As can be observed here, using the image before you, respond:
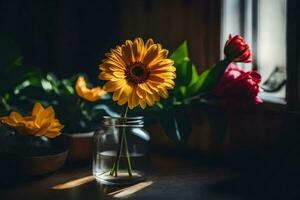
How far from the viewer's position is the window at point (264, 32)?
4.36 ft

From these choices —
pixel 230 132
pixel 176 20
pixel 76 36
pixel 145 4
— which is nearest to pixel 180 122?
pixel 230 132

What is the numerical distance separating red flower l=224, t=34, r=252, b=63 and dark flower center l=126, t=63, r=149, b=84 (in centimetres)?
21

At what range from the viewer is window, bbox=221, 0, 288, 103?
1328 mm

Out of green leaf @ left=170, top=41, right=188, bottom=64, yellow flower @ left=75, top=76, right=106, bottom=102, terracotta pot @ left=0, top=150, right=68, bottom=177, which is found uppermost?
green leaf @ left=170, top=41, right=188, bottom=64

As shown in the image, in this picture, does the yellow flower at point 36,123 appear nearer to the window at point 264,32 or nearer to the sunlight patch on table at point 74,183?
the sunlight patch on table at point 74,183

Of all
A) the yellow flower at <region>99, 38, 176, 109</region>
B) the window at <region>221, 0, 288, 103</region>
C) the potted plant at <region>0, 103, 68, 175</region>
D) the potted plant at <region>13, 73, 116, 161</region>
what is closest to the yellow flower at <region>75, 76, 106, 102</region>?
the potted plant at <region>13, 73, 116, 161</region>

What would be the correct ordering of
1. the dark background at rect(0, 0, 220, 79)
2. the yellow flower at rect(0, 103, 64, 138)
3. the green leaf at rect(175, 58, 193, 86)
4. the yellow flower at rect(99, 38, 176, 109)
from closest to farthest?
the yellow flower at rect(99, 38, 176, 109) → the yellow flower at rect(0, 103, 64, 138) → the green leaf at rect(175, 58, 193, 86) → the dark background at rect(0, 0, 220, 79)

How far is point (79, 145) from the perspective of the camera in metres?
1.32

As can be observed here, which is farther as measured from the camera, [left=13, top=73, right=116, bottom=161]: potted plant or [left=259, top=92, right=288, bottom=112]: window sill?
[left=13, top=73, right=116, bottom=161]: potted plant

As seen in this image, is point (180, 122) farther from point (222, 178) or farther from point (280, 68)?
point (280, 68)

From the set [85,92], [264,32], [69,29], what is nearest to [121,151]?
[85,92]

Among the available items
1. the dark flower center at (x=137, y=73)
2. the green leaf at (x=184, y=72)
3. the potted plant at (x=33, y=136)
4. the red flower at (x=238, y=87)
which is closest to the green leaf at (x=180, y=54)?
the green leaf at (x=184, y=72)

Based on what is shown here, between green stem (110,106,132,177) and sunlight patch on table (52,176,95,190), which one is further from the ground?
green stem (110,106,132,177)

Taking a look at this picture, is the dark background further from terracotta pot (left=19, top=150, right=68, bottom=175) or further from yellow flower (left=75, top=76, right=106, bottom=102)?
terracotta pot (left=19, top=150, right=68, bottom=175)
